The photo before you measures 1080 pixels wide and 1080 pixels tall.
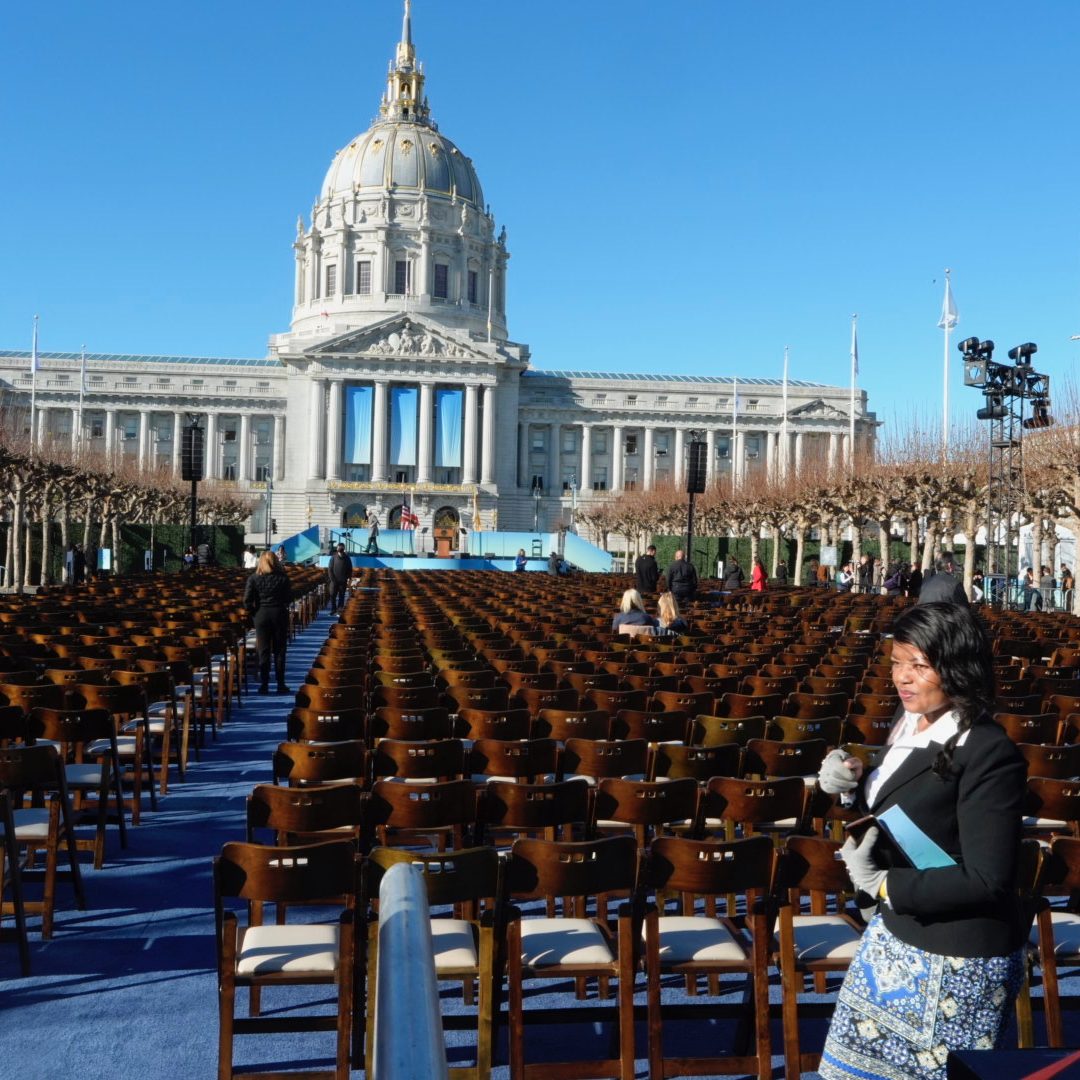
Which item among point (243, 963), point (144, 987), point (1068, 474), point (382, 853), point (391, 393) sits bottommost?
point (144, 987)

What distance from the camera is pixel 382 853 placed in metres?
5.27

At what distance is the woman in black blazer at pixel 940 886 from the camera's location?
3.30m

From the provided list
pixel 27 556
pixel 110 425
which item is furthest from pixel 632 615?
pixel 110 425

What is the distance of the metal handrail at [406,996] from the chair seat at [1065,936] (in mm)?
3716

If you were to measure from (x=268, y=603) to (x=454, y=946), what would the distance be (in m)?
12.8

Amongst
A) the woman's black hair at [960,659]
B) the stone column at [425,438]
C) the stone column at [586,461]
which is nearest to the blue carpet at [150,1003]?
the woman's black hair at [960,659]

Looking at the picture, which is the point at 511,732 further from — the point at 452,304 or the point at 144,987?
the point at 452,304

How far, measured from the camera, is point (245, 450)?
11356 centimetres

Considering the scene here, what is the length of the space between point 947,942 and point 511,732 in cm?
655

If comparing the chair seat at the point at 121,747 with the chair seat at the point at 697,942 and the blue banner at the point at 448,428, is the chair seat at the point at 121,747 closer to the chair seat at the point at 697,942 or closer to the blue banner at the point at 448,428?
the chair seat at the point at 697,942

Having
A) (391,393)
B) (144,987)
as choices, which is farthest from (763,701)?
(391,393)

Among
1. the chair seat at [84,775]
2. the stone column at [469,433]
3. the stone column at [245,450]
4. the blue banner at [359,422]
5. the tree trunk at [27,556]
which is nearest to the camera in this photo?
the chair seat at [84,775]

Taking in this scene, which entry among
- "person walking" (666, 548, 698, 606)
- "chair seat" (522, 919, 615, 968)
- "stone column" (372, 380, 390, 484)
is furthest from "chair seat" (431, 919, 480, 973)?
"stone column" (372, 380, 390, 484)

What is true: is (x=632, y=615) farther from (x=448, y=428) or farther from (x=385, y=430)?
(x=448, y=428)
